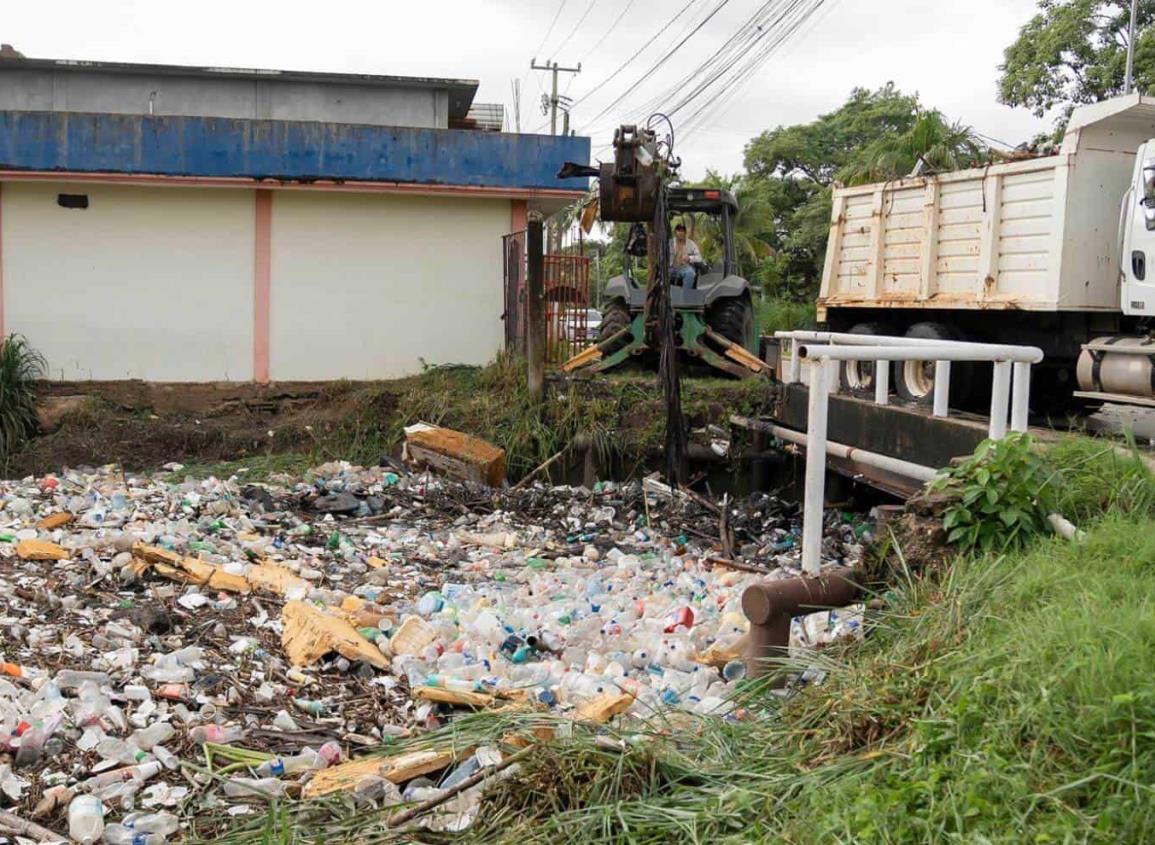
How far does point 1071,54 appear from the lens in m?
28.1

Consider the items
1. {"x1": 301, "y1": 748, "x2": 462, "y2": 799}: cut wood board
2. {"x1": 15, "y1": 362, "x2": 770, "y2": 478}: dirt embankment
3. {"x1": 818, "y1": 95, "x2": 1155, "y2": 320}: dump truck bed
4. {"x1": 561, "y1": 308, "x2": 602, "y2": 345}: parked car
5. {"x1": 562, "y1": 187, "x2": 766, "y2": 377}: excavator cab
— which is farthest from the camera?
{"x1": 561, "y1": 308, "x2": 602, "y2": 345}: parked car

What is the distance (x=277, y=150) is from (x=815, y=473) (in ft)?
31.9

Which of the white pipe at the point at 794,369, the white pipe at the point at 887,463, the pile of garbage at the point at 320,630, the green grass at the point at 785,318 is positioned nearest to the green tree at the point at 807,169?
the green grass at the point at 785,318

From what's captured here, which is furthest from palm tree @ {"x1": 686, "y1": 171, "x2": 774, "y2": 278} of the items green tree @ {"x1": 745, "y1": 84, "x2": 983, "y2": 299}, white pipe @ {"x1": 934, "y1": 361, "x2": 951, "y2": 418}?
white pipe @ {"x1": 934, "y1": 361, "x2": 951, "y2": 418}

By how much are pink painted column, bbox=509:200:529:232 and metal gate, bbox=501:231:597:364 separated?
1.31 ft

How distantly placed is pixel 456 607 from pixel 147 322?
8.19 metres

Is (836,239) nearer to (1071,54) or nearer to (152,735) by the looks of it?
(152,735)

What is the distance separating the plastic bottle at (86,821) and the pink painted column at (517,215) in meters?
10.6

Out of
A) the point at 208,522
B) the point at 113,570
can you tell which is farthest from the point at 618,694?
the point at 208,522

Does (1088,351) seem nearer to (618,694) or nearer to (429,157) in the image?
(618,694)

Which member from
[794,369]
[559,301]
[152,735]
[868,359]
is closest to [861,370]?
[794,369]

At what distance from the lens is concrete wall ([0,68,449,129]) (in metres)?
21.8

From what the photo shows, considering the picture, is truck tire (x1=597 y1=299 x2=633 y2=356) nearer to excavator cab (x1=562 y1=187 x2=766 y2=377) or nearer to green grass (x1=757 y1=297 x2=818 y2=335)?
excavator cab (x1=562 y1=187 x2=766 y2=377)

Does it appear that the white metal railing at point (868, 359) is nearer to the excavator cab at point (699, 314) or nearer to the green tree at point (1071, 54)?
the excavator cab at point (699, 314)
